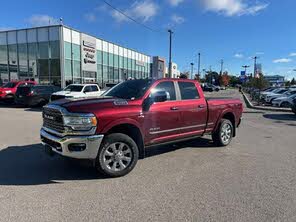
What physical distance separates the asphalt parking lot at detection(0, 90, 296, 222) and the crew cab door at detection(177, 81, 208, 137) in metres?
0.63

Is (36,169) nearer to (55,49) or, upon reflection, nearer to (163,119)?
(163,119)

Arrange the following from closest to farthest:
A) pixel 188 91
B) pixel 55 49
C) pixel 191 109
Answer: pixel 191 109 → pixel 188 91 → pixel 55 49

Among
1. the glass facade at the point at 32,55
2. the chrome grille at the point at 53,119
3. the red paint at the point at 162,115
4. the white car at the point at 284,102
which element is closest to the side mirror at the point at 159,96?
the red paint at the point at 162,115

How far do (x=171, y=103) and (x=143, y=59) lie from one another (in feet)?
154

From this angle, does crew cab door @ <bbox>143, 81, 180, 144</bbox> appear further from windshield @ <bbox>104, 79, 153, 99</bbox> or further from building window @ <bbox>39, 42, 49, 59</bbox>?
building window @ <bbox>39, 42, 49, 59</bbox>

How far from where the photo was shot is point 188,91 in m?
6.91

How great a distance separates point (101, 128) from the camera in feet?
16.4

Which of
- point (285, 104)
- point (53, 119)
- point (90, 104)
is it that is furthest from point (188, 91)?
point (285, 104)

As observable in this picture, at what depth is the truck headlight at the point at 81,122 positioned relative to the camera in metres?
4.87

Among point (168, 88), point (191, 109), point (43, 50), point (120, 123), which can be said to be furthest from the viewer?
point (43, 50)

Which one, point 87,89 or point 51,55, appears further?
point 51,55

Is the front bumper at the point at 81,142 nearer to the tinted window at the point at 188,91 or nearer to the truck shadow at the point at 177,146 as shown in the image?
the truck shadow at the point at 177,146

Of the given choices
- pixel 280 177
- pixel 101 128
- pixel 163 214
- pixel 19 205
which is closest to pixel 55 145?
pixel 101 128

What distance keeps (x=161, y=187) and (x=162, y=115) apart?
1762mm
